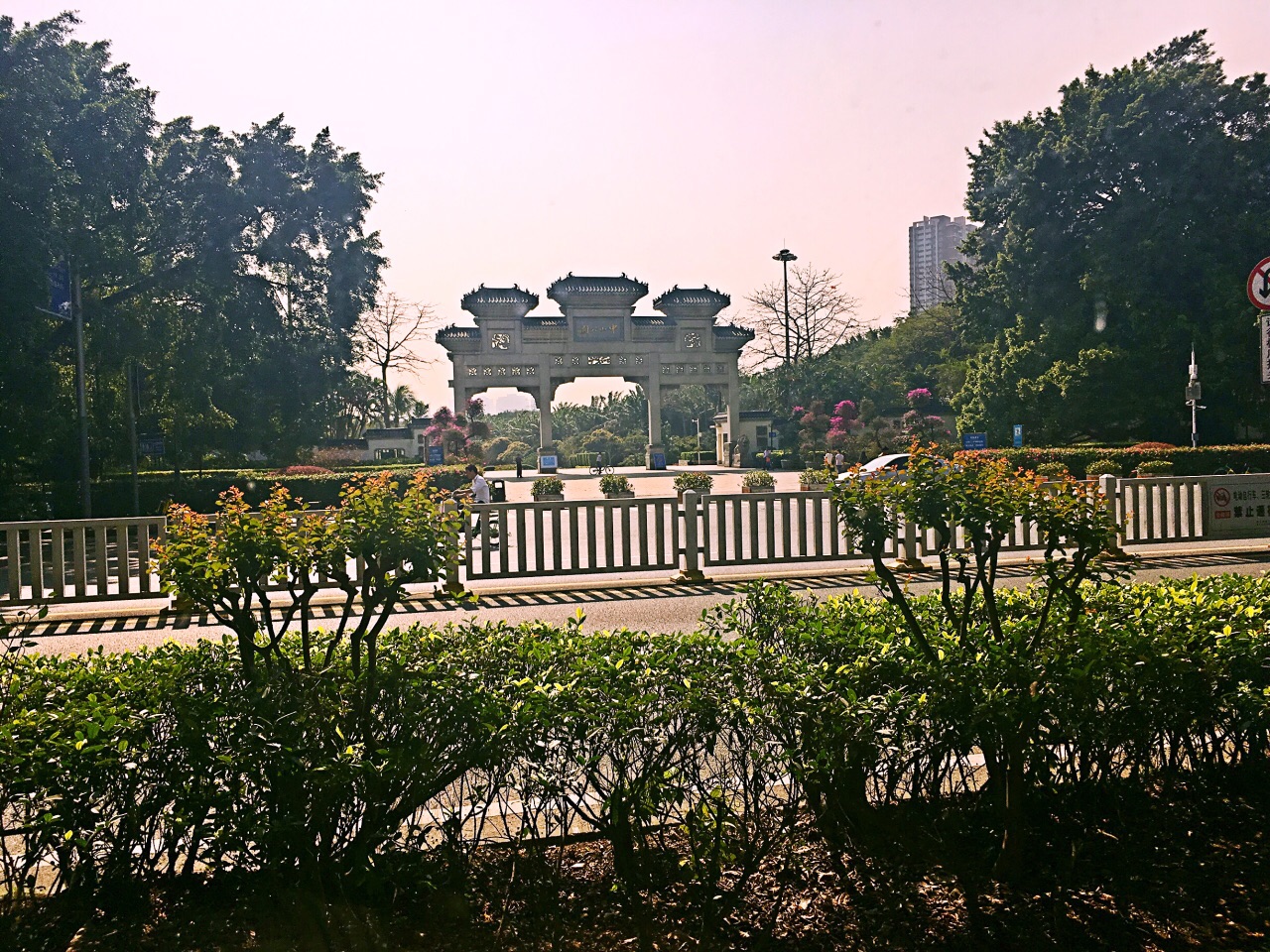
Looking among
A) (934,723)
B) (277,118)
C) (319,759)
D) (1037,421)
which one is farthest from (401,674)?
(1037,421)

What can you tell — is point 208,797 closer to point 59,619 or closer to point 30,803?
point 30,803

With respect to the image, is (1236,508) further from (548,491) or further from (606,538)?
(548,491)

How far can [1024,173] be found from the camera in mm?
38312

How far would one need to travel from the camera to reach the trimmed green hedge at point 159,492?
71.9ft

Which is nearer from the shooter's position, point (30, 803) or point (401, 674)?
point (30, 803)

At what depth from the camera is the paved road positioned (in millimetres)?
8758

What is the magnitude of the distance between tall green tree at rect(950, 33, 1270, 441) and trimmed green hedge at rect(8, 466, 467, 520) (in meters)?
21.3

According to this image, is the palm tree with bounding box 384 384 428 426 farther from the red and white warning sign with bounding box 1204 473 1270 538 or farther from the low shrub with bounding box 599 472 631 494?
the red and white warning sign with bounding box 1204 473 1270 538

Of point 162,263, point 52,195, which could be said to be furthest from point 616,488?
point 52,195

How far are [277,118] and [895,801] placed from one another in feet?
98.5

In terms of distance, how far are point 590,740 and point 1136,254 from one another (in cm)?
3681

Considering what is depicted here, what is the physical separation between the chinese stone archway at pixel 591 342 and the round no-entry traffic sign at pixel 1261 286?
50106 mm

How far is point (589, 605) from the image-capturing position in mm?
9914

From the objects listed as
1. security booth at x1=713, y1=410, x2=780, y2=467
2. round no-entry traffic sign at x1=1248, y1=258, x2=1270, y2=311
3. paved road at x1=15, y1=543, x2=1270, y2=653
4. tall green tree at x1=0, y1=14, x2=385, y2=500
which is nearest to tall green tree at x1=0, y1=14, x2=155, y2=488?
tall green tree at x1=0, y1=14, x2=385, y2=500
